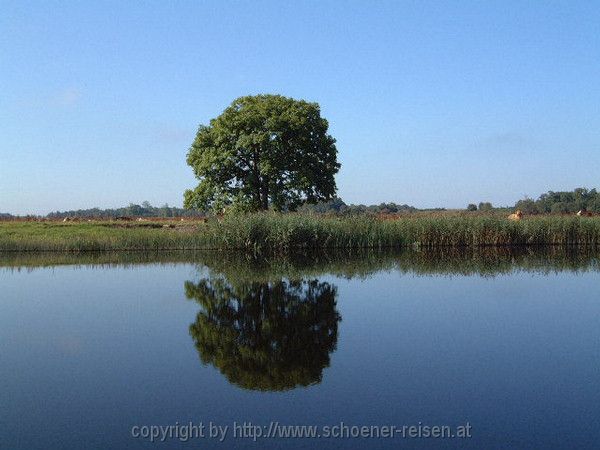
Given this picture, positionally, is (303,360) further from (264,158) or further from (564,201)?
(564,201)

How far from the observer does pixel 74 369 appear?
8.16 m

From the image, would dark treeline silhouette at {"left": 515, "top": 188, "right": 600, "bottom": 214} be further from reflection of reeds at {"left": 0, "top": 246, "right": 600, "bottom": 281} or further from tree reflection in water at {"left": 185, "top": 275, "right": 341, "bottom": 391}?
tree reflection in water at {"left": 185, "top": 275, "right": 341, "bottom": 391}

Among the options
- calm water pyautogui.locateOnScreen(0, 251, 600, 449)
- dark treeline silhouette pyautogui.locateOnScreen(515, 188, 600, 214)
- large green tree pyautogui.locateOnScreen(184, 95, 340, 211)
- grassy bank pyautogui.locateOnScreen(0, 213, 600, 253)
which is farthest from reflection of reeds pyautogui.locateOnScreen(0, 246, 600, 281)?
dark treeline silhouette pyautogui.locateOnScreen(515, 188, 600, 214)

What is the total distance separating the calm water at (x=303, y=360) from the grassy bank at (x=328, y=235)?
12665mm

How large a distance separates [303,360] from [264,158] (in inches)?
1113

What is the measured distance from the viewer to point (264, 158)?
117ft

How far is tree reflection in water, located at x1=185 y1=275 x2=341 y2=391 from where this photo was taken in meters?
7.76

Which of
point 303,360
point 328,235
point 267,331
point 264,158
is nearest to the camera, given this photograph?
point 303,360

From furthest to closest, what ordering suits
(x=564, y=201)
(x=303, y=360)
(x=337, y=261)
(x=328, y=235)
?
(x=564, y=201) → (x=328, y=235) → (x=337, y=261) → (x=303, y=360)

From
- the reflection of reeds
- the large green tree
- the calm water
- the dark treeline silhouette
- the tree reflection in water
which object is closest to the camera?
the calm water

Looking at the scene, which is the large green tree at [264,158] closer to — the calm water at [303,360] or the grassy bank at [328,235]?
the grassy bank at [328,235]

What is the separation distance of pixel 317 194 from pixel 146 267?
57.5ft

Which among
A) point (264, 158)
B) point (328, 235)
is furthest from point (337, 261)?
point (264, 158)

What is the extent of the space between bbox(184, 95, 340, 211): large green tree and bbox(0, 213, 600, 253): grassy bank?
4657 mm
